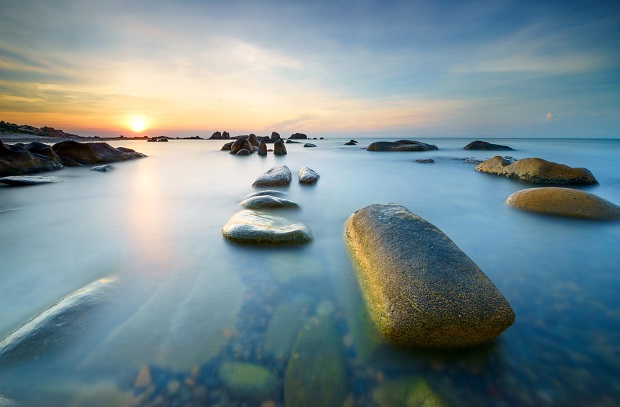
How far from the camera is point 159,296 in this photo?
2.40 metres

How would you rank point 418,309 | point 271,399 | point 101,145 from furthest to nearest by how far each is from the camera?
point 101,145 → point 418,309 → point 271,399

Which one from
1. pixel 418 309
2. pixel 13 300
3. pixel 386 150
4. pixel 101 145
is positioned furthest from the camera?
pixel 386 150

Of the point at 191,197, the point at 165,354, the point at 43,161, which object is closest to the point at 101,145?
the point at 43,161

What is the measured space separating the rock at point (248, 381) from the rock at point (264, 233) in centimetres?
185

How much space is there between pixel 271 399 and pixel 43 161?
13.5 metres

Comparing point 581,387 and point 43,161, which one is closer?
point 581,387

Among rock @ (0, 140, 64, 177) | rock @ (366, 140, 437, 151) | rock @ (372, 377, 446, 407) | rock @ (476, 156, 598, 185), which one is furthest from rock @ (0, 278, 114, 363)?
rock @ (366, 140, 437, 151)

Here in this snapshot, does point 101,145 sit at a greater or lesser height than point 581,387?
greater

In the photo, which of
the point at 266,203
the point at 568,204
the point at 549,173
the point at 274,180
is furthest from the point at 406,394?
the point at 549,173

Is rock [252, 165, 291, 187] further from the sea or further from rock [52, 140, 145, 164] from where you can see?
rock [52, 140, 145, 164]

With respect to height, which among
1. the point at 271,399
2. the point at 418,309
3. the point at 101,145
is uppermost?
the point at 101,145

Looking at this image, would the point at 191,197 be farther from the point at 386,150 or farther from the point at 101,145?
the point at 386,150

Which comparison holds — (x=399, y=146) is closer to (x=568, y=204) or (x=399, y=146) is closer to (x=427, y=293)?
(x=568, y=204)

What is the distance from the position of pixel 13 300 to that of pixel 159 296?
1217 mm
